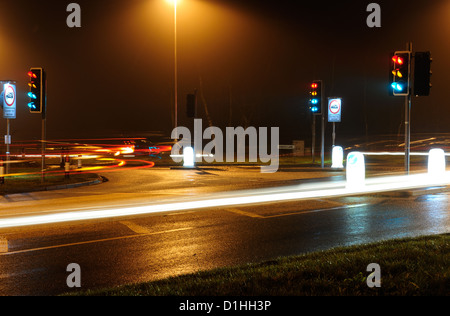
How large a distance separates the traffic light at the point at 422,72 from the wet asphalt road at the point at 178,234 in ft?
10.8

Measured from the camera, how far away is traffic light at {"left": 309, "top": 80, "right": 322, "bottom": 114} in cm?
2533

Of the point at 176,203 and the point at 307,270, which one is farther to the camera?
the point at 176,203

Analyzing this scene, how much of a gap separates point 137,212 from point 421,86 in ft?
31.1

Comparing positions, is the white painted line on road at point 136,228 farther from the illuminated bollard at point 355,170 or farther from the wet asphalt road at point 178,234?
the illuminated bollard at point 355,170

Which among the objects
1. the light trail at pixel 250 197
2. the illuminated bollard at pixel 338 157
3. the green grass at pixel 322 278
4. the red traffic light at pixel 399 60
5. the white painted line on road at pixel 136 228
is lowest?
the white painted line on road at pixel 136 228

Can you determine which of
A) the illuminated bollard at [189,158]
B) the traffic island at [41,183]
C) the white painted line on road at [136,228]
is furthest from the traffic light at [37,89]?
the illuminated bollard at [189,158]

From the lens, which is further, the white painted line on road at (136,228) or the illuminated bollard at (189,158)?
the illuminated bollard at (189,158)

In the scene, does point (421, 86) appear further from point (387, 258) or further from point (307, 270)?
point (307, 270)

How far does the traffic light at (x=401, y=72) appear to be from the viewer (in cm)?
1504

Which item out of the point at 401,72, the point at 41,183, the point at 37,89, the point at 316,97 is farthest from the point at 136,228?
the point at 316,97

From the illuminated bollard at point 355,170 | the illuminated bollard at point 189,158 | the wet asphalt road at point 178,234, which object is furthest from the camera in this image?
the illuminated bollard at point 189,158

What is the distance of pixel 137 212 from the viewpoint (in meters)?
11.6

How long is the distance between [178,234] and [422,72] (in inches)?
385
